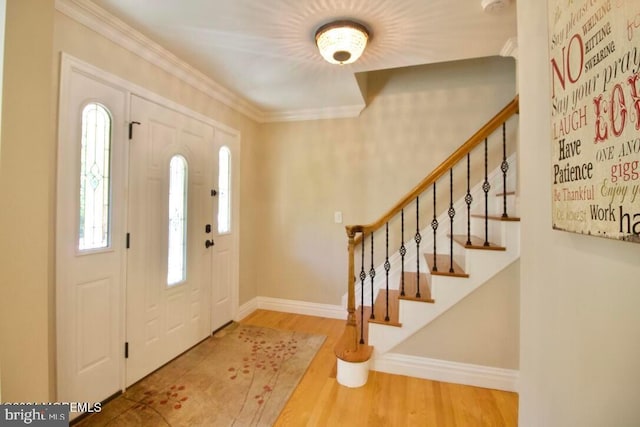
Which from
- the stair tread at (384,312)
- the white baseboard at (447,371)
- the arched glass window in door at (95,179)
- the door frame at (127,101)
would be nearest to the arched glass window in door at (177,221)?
the door frame at (127,101)

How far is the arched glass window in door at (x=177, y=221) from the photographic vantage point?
7.58 ft

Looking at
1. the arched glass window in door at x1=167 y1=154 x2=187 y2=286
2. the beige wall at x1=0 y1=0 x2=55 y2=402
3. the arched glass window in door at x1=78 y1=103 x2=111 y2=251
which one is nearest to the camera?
the beige wall at x1=0 y1=0 x2=55 y2=402

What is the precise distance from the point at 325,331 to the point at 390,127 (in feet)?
7.72

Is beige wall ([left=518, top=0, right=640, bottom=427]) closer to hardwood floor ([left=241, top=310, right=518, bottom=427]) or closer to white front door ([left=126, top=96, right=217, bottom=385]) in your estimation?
hardwood floor ([left=241, top=310, right=518, bottom=427])

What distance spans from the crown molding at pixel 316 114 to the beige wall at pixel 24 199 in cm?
243

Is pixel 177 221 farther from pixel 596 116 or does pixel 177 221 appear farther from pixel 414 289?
pixel 596 116

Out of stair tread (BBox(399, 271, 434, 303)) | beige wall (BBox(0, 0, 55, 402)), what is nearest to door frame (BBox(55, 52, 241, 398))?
beige wall (BBox(0, 0, 55, 402))

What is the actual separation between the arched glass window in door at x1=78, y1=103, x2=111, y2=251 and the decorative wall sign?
226 centimetres

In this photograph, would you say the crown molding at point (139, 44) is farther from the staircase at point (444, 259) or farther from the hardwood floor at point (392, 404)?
the hardwood floor at point (392, 404)

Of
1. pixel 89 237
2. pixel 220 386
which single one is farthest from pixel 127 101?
pixel 220 386

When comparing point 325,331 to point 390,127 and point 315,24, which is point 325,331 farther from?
point 315,24

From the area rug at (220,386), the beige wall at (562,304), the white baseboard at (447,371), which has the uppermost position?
the beige wall at (562,304)

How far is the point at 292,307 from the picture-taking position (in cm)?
345

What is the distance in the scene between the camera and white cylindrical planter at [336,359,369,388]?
2.04 m
